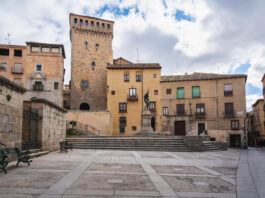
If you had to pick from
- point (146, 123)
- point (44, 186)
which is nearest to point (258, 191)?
point (44, 186)

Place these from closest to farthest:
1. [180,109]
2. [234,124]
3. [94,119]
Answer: [94,119], [234,124], [180,109]

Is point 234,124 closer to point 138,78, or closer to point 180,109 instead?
point 180,109

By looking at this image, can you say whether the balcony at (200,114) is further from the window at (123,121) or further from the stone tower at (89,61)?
the stone tower at (89,61)

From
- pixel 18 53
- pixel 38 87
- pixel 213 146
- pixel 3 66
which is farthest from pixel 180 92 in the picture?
pixel 3 66

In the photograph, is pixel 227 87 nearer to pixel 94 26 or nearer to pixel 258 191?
pixel 94 26

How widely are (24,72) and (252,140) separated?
150ft

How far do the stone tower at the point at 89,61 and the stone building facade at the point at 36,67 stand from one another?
16.3 ft

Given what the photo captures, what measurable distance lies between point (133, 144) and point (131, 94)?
19.9 m

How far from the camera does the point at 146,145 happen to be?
57.5 feet

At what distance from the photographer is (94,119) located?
104 ft

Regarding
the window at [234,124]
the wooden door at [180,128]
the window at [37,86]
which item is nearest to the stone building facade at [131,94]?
the wooden door at [180,128]

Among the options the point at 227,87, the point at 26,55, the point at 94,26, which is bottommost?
the point at 227,87

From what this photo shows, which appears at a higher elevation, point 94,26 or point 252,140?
point 94,26

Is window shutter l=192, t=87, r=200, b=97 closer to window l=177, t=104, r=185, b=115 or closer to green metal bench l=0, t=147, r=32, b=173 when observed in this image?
window l=177, t=104, r=185, b=115
